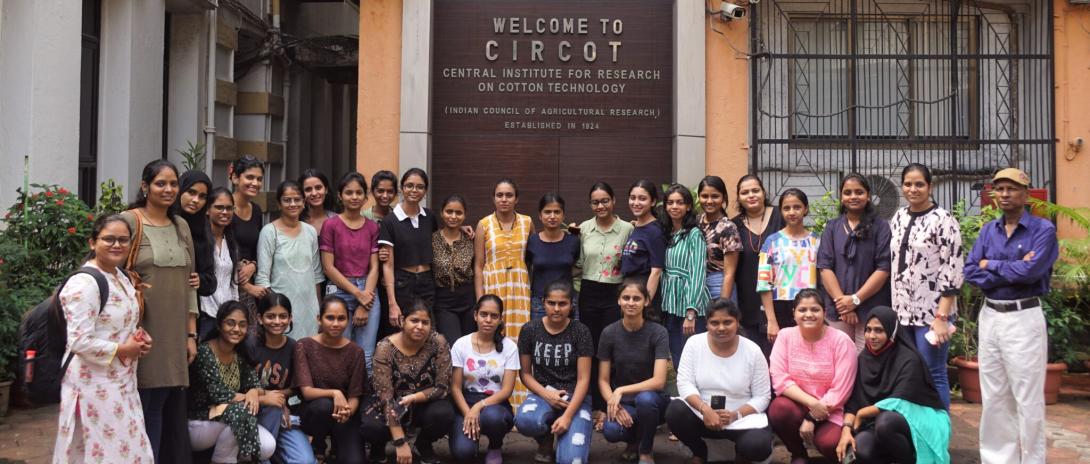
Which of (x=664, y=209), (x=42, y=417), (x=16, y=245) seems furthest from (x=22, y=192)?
(x=664, y=209)

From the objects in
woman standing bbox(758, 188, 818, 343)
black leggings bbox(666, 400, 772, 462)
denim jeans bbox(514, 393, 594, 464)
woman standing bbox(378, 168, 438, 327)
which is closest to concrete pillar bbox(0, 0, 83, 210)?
woman standing bbox(378, 168, 438, 327)

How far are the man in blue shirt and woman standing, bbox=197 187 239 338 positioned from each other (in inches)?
165

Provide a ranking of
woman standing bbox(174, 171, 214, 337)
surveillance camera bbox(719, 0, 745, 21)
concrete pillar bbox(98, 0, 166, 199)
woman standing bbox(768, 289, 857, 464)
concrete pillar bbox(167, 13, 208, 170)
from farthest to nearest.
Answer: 1. concrete pillar bbox(167, 13, 208, 170)
2. concrete pillar bbox(98, 0, 166, 199)
3. surveillance camera bbox(719, 0, 745, 21)
4. woman standing bbox(768, 289, 857, 464)
5. woman standing bbox(174, 171, 214, 337)

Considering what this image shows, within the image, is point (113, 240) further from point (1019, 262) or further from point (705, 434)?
point (1019, 262)

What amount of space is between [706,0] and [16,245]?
5.85 m

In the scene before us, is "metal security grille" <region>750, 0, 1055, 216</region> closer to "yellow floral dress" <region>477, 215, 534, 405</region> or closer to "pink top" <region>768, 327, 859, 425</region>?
"yellow floral dress" <region>477, 215, 534, 405</region>

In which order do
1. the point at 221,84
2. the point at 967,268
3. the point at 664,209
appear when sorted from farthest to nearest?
the point at 221,84
the point at 664,209
the point at 967,268

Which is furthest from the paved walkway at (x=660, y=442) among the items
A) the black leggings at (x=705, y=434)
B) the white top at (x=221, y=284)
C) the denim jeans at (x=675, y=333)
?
the white top at (x=221, y=284)

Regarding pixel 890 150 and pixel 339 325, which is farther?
pixel 890 150

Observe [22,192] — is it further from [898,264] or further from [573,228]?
[898,264]

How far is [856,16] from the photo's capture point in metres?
8.36

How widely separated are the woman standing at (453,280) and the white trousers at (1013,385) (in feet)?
10.1

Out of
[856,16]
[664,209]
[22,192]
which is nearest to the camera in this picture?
[664,209]

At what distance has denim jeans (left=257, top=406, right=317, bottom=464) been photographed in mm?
5176
